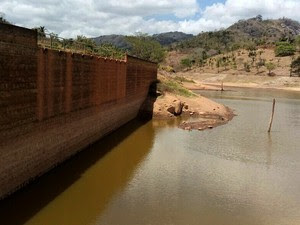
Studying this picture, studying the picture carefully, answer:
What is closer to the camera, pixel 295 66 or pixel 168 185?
pixel 168 185

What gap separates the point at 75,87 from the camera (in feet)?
63.9

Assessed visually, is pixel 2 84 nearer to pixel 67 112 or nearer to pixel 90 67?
pixel 67 112

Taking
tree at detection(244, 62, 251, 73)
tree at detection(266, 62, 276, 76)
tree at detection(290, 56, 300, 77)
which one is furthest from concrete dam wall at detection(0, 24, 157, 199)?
tree at detection(244, 62, 251, 73)

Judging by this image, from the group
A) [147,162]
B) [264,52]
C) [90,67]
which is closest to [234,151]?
[147,162]

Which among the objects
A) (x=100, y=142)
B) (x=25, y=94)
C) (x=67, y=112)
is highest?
(x=25, y=94)

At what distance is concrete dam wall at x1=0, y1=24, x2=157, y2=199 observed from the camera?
12.6m

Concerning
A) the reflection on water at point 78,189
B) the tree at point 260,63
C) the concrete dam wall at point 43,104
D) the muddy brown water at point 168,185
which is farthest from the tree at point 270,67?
the reflection on water at point 78,189

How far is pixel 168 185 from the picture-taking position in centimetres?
1587

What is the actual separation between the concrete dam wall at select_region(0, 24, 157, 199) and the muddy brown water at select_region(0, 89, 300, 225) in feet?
2.66

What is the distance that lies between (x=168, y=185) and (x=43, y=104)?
582 cm

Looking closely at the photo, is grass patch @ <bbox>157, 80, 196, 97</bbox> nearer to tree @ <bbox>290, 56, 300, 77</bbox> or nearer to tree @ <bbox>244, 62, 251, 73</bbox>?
tree @ <bbox>290, 56, 300, 77</bbox>

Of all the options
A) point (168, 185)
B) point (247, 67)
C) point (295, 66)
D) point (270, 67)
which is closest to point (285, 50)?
point (295, 66)

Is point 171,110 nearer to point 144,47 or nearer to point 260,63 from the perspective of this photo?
point 144,47

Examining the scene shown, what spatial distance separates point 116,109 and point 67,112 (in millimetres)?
9506
